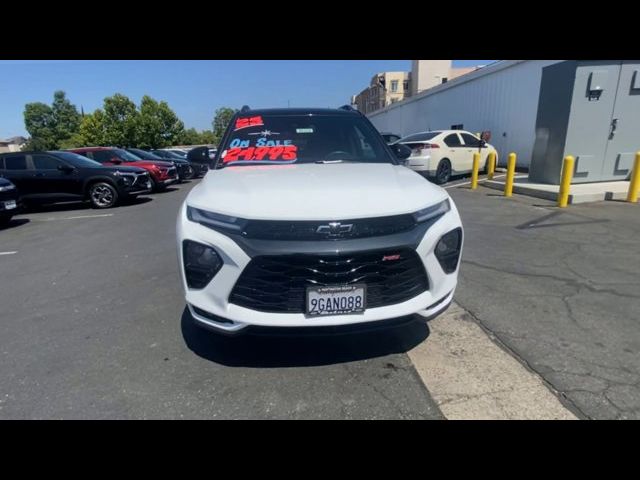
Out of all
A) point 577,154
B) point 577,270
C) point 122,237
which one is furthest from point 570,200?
point 122,237

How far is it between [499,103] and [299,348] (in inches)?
607

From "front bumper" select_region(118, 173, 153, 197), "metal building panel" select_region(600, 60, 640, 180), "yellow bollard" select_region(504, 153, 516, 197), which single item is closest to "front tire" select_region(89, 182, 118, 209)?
"front bumper" select_region(118, 173, 153, 197)

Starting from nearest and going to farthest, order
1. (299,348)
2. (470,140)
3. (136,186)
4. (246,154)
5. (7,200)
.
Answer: (299,348) < (246,154) < (7,200) < (136,186) < (470,140)

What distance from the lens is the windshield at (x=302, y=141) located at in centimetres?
324

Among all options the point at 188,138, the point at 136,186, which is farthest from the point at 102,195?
the point at 188,138

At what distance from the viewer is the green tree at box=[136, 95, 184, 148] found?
163ft

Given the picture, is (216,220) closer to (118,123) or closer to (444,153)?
(444,153)

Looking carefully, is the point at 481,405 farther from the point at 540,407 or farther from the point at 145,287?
the point at 145,287

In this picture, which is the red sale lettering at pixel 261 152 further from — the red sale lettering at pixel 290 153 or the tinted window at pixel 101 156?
the tinted window at pixel 101 156

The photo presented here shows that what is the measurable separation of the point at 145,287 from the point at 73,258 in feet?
6.99

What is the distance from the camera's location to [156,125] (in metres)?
51.7

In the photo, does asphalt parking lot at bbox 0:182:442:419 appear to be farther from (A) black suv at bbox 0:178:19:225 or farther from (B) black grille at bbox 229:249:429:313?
(A) black suv at bbox 0:178:19:225

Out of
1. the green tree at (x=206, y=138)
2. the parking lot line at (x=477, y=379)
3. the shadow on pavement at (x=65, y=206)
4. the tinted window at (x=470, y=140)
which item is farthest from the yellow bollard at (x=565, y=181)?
the green tree at (x=206, y=138)

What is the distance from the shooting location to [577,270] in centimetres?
401
